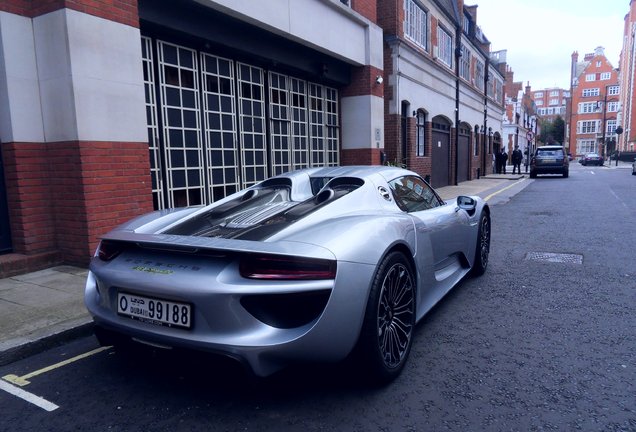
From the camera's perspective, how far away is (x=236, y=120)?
861cm

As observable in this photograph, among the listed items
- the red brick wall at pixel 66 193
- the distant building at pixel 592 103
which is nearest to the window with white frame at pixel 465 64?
the red brick wall at pixel 66 193

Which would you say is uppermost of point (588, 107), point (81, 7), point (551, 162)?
point (588, 107)

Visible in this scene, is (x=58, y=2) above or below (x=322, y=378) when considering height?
above

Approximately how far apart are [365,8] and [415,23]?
446 centimetres

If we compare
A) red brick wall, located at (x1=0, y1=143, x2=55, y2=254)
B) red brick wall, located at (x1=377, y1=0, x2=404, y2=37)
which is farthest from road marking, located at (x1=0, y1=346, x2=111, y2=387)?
red brick wall, located at (x1=377, y1=0, x2=404, y2=37)

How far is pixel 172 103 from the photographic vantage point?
7.22m

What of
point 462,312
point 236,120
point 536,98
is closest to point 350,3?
point 236,120

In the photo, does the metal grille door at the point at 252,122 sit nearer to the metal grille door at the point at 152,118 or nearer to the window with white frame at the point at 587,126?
the metal grille door at the point at 152,118

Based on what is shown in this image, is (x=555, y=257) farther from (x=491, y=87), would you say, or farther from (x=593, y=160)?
(x=593, y=160)

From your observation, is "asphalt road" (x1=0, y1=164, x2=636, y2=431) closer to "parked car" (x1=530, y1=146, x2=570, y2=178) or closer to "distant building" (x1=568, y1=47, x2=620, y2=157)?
"parked car" (x1=530, y1=146, x2=570, y2=178)

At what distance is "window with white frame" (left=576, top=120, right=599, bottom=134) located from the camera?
8550cm

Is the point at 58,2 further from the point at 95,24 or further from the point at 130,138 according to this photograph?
the point at 130,138

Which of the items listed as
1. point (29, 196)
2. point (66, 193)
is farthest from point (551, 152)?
point (29, 196)

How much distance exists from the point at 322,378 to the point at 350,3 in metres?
10.5
